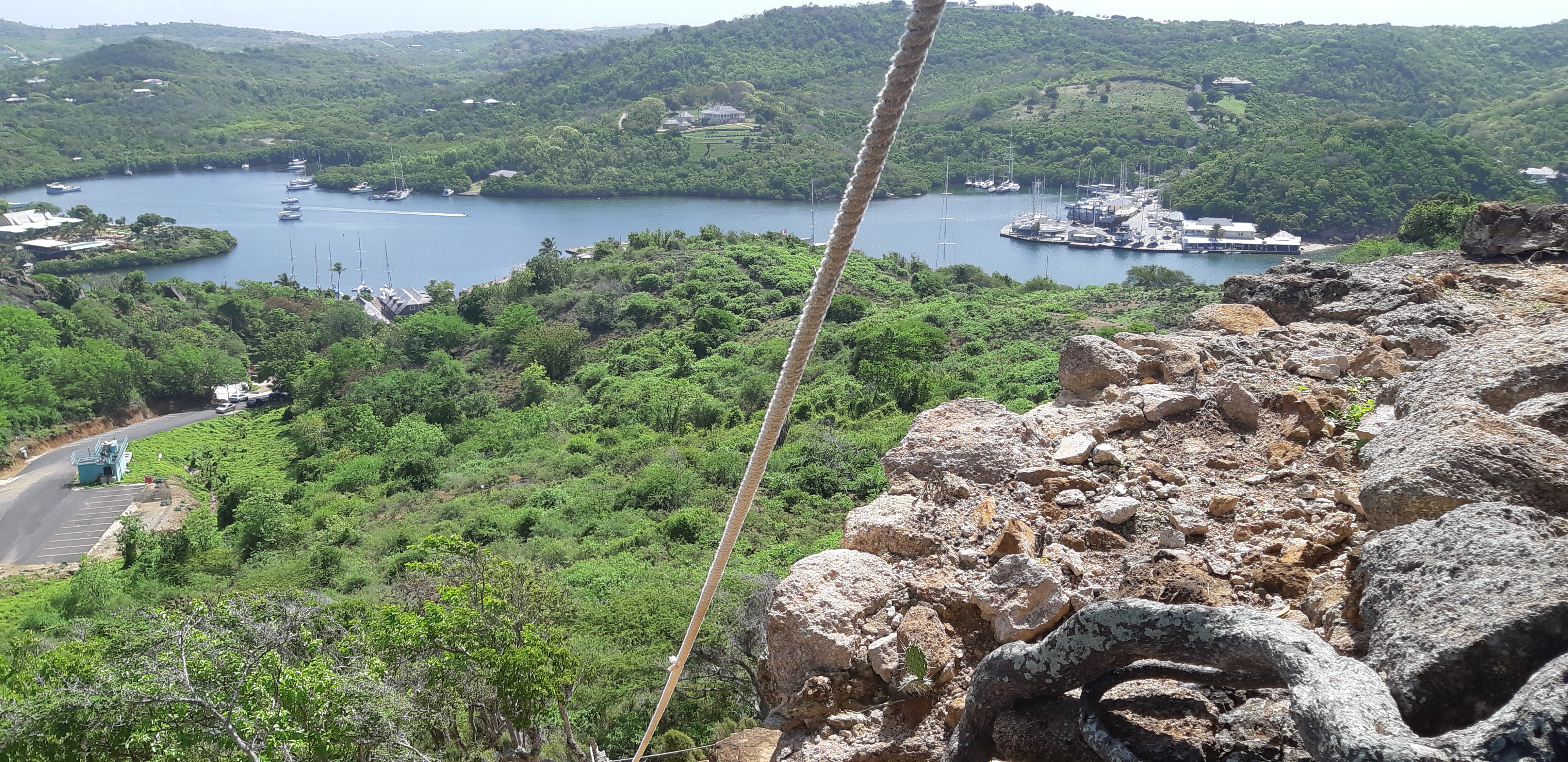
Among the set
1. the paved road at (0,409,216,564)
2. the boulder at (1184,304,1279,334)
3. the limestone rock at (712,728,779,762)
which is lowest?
the paved road at (0,409,216,564)

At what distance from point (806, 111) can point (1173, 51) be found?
41.4 meters

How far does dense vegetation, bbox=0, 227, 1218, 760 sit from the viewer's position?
19.9 ft

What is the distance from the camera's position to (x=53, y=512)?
25.8 meters

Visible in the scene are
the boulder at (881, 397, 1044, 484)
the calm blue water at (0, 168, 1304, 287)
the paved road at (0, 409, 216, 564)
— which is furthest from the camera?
the calm blue water at (0, 168, 1304, 287)

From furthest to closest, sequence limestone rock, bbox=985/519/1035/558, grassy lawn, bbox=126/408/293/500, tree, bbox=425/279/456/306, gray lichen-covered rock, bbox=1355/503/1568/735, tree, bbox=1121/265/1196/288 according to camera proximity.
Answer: tree, bbox=425/279/456/306 < tree, bbox=1121/265/1196/288 < grassy lawn, bbox=126/408/293/500 < limestone rock, bbox=985/519/1035/558 < gray lichen-covered rock, bbox=1355/503/1568/735

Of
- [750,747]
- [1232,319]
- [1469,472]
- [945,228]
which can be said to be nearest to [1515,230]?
[1232,319]

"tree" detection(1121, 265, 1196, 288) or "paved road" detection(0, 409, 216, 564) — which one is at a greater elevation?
"tree" detection(1121, 265, 1196, 288)

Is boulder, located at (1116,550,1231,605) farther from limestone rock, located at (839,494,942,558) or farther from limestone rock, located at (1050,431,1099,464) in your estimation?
limestone rock, located at (1050,431,1099,464)

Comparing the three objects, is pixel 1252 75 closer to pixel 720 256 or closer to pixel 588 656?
pixel 720 256

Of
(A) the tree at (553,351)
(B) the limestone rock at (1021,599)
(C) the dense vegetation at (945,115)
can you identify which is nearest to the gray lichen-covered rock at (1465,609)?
(B) the limestone rock at (1021,599)

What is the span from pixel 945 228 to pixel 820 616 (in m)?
58.7

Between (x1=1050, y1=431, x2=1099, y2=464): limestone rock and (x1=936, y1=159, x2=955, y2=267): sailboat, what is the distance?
4855 cm

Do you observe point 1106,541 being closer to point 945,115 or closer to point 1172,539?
point 1172,539

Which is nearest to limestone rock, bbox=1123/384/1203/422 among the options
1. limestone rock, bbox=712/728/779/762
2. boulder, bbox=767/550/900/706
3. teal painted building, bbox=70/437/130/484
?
boulder, bbox=767/550/900/706
